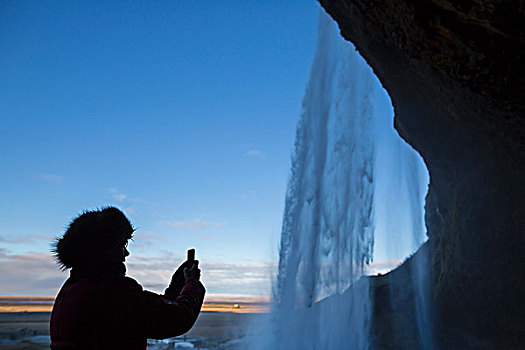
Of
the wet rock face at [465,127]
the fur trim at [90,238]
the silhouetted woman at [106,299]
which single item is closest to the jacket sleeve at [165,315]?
the silhouetted woman at [106,299]

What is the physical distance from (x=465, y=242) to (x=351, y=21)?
22.6 ft

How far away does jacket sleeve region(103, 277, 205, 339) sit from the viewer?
1820mm

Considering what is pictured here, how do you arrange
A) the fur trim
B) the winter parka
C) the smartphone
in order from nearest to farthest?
the winter parka, the fur trim, the smartphone

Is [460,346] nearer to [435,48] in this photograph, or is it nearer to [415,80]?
[415,80]

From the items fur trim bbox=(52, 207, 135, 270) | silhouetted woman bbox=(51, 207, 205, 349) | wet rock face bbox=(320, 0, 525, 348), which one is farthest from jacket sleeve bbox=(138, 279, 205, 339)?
wet rock face bbox=(320, 0, 525, 348)

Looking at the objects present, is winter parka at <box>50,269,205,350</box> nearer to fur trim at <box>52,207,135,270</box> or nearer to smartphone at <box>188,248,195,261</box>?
fur trim at <box>52,207,135,270</box>

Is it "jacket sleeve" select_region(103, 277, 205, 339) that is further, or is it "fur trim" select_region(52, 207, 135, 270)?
"fur trim" select_region(52, 207, 135, 270)

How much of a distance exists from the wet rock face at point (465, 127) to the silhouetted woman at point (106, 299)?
17.9 feet

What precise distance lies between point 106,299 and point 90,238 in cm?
34

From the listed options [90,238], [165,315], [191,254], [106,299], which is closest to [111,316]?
[106,299]

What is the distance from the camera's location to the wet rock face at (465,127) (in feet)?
19.6

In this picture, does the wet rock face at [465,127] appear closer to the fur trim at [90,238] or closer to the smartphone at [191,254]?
the smartphone at [191,254]

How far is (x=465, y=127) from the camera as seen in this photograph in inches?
364

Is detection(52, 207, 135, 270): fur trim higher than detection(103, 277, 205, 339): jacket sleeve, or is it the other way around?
detection(52, 207, 135, 270): fur trim
